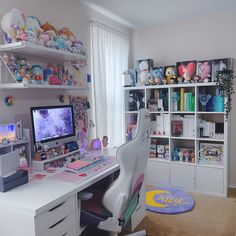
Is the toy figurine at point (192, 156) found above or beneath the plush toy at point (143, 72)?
beneath

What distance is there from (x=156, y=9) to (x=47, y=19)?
4.52 feet

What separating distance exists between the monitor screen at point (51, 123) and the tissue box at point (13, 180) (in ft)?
1.20

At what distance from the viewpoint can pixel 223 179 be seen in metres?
3.13

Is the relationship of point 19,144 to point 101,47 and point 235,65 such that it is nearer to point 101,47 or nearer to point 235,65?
point 101,47

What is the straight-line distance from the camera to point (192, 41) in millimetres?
3576

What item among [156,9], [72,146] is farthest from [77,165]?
[156,9]

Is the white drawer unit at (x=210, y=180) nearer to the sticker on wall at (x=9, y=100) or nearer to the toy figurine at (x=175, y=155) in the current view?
the toy figurine at (x=175, y=155)

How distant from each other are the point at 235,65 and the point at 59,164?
2.56 metres

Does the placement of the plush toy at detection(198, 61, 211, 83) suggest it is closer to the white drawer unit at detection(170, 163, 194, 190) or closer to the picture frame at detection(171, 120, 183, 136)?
the picture frame at detection(171, 120, 183, 136)

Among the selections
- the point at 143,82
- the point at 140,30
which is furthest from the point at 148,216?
the point at 140,30

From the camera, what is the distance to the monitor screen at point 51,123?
205cm

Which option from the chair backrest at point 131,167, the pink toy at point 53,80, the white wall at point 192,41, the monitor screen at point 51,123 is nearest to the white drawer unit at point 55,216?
the chair backrest at point 131,167

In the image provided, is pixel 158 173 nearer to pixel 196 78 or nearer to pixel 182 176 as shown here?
pixel 182 176

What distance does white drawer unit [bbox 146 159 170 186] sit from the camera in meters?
3.50
